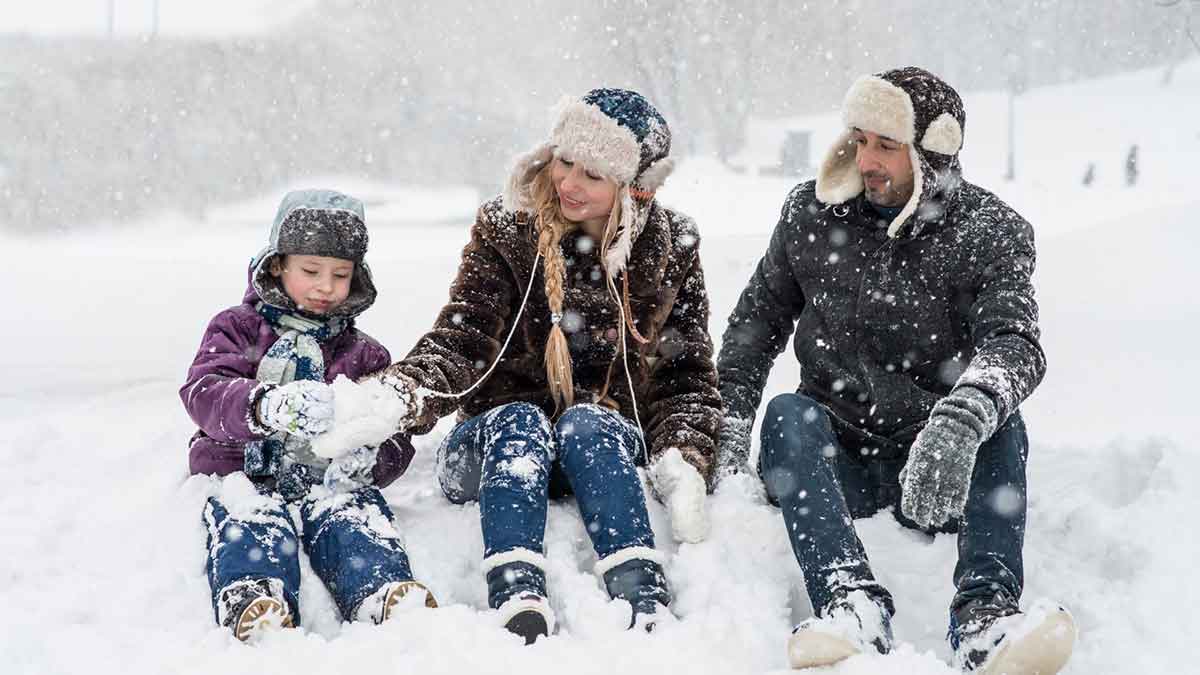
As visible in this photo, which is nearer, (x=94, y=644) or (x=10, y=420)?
(x=94, y=644)

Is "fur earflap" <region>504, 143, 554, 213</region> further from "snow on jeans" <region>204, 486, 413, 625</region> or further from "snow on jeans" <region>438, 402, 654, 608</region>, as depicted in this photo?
"snow on jeans" <region>204, 486, 413, 625</region>

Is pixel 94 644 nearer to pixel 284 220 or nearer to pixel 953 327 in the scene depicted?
pixel 284 220

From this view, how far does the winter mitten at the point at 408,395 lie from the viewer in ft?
9.50

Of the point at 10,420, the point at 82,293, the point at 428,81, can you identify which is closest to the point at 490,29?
the point at 428,81

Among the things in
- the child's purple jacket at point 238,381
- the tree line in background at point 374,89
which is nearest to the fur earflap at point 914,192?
the child's purple jacket at point 238,381

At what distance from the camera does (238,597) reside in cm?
248

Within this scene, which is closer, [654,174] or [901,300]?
[901,300]

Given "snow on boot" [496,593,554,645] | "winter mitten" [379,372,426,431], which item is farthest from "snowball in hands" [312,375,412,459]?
"snow on boot" [496,593,554,645]

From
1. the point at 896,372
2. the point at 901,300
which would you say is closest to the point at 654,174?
the point at 901,300

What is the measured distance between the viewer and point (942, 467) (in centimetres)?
241

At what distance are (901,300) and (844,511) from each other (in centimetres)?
80

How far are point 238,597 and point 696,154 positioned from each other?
28457 millimetres

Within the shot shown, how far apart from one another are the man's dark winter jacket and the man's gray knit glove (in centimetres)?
40

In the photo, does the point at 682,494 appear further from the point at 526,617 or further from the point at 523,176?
the point at 523,176
